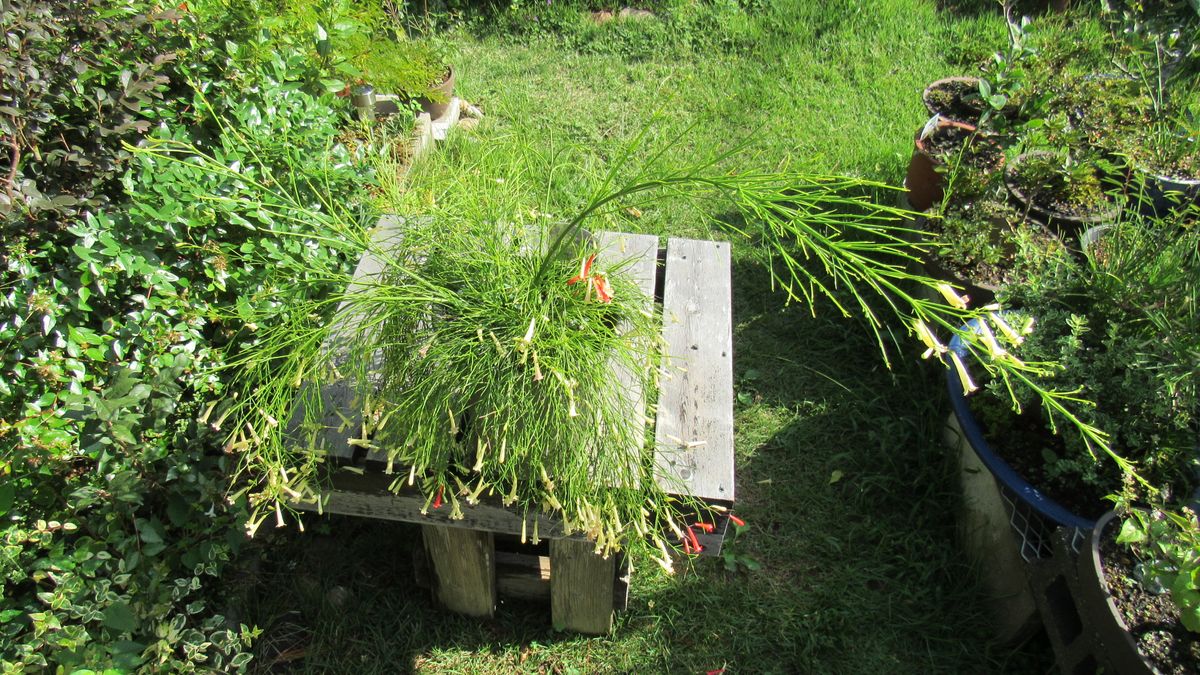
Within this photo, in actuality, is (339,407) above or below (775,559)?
above

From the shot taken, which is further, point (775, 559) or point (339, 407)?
point (775, 559)

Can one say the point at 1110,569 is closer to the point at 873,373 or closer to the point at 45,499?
the point at 873,373

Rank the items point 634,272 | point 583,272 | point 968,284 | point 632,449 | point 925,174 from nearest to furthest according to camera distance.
Result: point 583,272 → point 632,449 → point 634,272 → point 968,284 → point 925,174

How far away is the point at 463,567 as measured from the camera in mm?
2232

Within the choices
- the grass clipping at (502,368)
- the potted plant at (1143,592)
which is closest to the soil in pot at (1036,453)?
the potted plant at (1143,592)

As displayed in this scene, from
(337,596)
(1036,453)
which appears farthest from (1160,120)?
(337,596)

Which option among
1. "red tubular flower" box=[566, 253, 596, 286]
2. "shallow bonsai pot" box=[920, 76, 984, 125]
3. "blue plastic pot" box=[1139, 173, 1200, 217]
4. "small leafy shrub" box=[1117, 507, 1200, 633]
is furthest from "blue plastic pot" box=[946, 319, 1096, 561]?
"shallow bonsai pot" box=[920, 76, 984, 125]

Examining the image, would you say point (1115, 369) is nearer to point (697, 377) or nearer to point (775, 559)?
point (775, 559)

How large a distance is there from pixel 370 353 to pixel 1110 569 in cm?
191

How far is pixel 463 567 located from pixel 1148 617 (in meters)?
1.74

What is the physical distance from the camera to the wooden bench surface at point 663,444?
185 centimetres

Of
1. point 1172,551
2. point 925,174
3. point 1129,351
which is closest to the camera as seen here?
point 1172,551

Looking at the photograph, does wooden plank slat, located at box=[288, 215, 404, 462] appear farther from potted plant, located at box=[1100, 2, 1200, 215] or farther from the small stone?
potted plant, located at box=[1100, 2, 1200, 215]

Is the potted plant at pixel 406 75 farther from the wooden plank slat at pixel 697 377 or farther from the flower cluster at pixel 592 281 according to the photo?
the flower cluster at pixel 592 281
